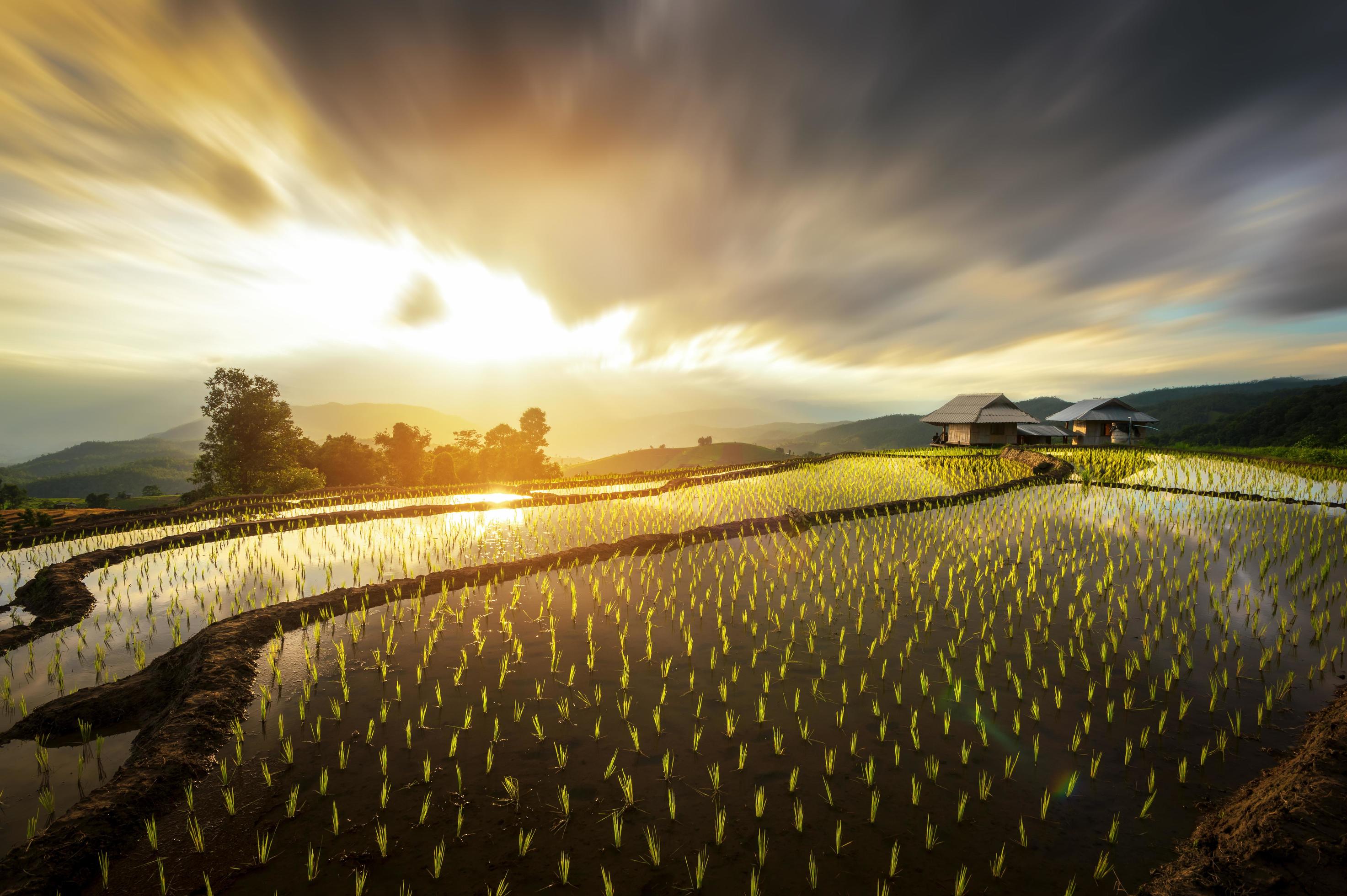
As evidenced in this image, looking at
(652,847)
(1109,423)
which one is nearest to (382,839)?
(652,847)

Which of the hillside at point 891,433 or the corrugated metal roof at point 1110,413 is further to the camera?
the hillside at point 891,433

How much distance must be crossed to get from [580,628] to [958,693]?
490 centimetres

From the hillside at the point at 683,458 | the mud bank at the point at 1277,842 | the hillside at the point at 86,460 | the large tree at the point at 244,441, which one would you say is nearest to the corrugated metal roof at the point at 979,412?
the mud bank at the point at 1277,842

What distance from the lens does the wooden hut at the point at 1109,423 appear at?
4925cm

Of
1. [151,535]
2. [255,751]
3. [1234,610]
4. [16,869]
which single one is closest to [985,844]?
[255,751]

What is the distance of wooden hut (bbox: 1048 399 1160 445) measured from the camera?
162 feet

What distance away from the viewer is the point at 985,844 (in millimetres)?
3520

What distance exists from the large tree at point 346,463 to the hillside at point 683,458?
67586mm

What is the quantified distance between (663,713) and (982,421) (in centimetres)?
4698

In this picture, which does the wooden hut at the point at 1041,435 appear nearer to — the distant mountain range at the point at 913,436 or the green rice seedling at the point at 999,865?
the distant mountain range at the point at 913,436

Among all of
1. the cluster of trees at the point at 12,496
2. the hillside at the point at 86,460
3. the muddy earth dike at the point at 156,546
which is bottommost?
the muddy earth dike at the point at 156,546

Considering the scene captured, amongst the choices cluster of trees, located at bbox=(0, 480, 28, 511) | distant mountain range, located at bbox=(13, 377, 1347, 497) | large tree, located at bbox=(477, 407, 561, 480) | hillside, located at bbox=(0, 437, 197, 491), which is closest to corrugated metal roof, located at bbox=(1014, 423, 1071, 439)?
distant mountain range, located at bbox=(13, 377, 1347, 497)

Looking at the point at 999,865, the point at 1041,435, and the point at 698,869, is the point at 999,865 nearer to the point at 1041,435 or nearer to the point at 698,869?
the point at 698,869

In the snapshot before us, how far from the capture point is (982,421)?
4294 centimetres
